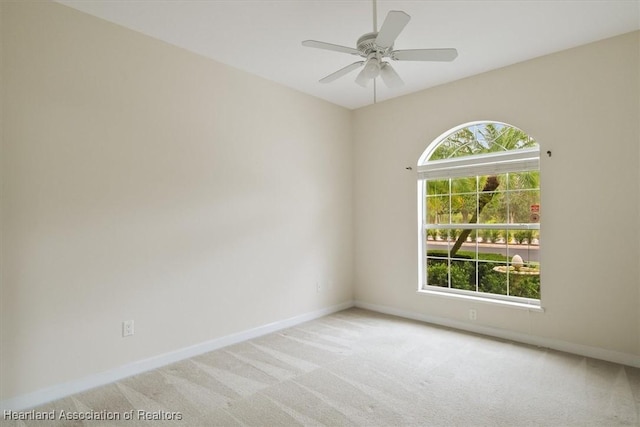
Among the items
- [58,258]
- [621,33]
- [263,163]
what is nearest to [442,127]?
[621,33]

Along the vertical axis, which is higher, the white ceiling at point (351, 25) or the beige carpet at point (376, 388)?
the white ceiling at point (351, 25)

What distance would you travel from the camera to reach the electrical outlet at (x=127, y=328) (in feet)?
9.21

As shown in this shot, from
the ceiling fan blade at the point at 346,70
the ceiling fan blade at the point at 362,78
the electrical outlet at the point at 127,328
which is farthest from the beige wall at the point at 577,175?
the electrical outlet at the point at 127,328

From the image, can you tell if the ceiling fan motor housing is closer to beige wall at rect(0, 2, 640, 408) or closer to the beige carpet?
beige wall at rect(0, 2, 640, 408)

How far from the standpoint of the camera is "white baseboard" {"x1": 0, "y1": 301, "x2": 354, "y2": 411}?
235 cm

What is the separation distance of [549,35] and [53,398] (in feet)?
15.6

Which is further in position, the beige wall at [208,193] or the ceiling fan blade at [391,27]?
the beige wall at [208,193]

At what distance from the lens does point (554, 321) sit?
3.32 metres

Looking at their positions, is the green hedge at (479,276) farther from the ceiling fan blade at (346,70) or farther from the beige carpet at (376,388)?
the ceiling fan blade at (346,70)

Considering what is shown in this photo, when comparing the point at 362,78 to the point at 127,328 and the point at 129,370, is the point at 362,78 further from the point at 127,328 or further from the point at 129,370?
the point at 129,370

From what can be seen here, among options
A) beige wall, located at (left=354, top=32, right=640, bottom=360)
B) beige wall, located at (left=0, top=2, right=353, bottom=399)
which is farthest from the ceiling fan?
beige wall, located at (left=354, top=32, right=640, bottom=360)

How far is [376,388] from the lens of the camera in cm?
259

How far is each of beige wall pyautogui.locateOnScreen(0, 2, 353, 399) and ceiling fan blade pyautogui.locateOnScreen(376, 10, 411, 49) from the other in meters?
1.95

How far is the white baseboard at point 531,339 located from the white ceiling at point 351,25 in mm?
2709
